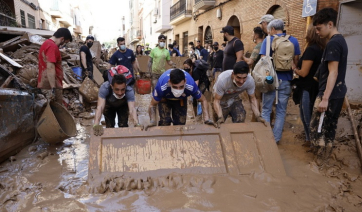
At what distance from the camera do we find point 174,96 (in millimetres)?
3197

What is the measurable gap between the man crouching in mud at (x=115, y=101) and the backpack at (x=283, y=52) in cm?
193

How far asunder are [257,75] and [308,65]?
61 cm

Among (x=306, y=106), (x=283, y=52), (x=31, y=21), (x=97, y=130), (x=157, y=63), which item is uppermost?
(x=31, y=21)

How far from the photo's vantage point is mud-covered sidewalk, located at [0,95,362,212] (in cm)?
226

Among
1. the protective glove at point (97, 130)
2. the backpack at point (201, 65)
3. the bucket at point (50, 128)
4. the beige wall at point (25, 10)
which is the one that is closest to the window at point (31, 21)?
the beige wall at point (25, 10)

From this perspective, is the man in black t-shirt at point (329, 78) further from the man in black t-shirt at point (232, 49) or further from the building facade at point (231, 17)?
the building facade at point (231, 17)

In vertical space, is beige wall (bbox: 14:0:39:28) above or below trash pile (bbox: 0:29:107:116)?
above

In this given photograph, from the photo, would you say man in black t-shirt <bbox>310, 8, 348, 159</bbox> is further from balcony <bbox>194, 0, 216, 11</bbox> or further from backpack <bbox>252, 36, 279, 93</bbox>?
balcony <bbox>194, 0, 216, 11</bbox>

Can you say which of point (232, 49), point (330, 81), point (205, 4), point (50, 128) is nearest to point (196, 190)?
point (330, 81)

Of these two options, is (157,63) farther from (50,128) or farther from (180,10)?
(180,10)

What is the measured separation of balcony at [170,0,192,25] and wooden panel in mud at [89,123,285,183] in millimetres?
16668

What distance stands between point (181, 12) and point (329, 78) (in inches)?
704

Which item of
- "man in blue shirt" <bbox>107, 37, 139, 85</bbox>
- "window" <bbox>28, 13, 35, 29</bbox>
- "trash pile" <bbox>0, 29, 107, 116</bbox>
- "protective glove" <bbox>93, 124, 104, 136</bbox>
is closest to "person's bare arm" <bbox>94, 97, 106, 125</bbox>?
"protective glove" <bbox>93, 124, 104, 136</bbox>

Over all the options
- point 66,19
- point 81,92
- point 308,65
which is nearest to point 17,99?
point 81,92
